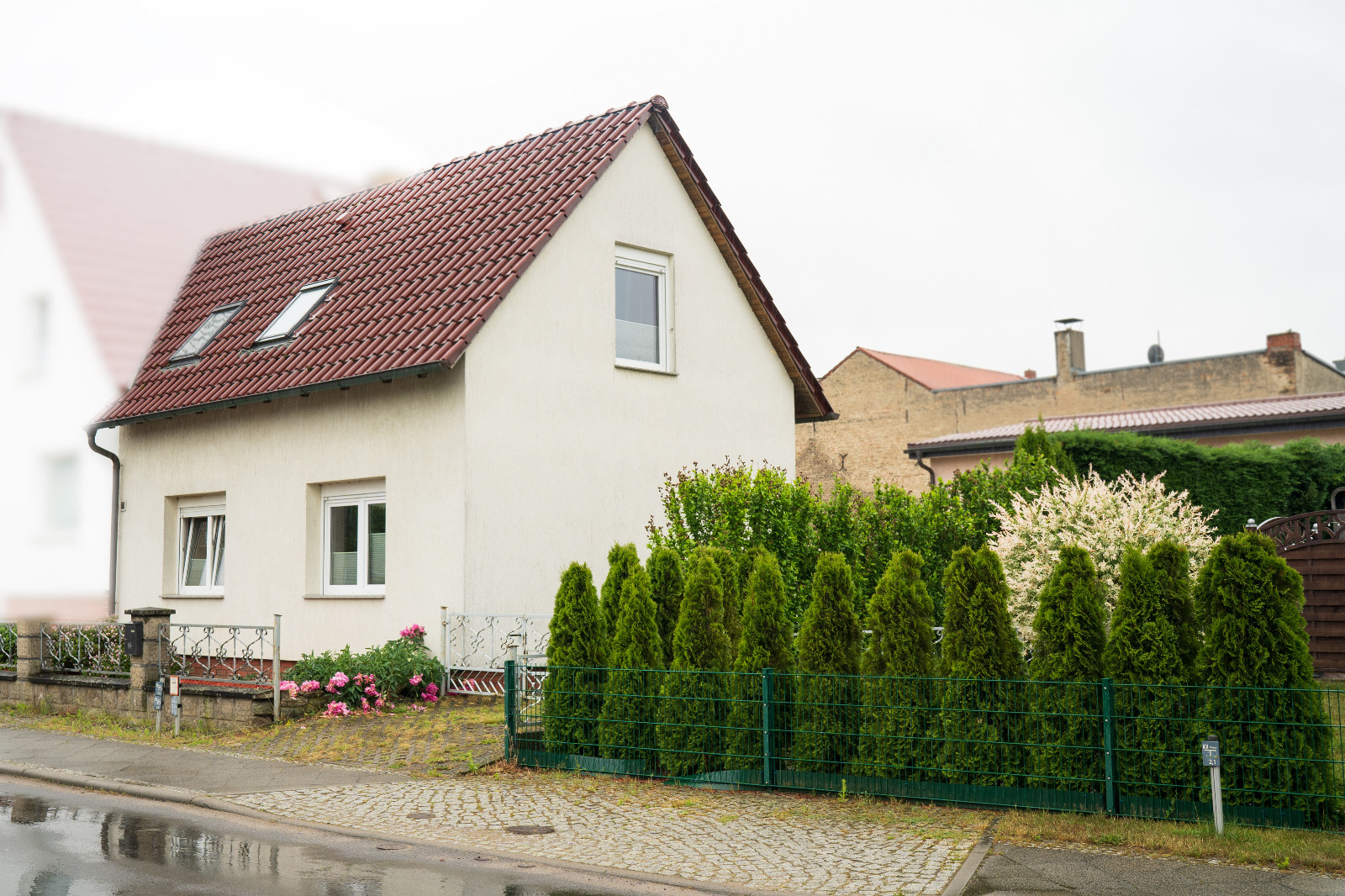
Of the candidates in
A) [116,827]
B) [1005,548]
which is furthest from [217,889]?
[1005,548]

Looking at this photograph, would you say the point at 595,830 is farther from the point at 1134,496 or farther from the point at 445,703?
the point at 1134,496

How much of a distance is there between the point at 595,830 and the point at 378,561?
25.2 feet

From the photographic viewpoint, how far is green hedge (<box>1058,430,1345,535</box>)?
23.1 meters

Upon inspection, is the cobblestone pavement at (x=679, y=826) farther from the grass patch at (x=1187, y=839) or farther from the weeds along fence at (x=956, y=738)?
the grass patch at (x=1187, y=839)

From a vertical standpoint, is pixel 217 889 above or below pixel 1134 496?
below

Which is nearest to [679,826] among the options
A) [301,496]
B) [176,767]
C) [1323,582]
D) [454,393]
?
[176,767]

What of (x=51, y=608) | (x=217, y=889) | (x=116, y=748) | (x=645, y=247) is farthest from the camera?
(x=645, y=247)

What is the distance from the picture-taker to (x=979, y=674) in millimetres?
8672

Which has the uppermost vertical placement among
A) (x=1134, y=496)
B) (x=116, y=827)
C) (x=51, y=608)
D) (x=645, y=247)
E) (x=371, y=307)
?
(x=645, y=247)

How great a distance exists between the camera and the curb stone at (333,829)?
22.4 feet

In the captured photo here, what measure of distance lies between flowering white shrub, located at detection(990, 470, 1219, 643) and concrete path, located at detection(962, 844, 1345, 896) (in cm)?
396

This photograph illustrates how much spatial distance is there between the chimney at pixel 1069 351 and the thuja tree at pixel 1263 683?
38.2m

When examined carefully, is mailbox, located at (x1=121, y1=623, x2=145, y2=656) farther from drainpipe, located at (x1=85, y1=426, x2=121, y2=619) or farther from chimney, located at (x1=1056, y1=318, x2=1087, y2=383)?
chimney, located at (x1=1056, y1=318, x2=1087, y2=383)

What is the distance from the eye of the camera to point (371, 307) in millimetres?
15508
